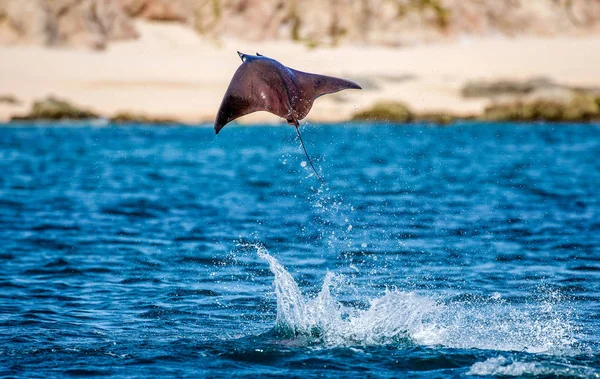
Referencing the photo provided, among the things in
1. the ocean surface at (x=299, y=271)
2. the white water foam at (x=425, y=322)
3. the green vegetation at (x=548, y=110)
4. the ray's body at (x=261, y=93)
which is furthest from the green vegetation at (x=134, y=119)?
the ray's body at (x=261, y=93)

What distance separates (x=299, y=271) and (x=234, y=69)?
4070 cm

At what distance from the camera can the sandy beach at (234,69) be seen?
45.2 metres

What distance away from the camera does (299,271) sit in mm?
12375

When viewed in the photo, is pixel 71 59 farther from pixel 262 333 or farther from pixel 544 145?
pixel 262 333

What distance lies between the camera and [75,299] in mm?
10859

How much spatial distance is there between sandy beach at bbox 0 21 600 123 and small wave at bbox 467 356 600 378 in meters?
35.4

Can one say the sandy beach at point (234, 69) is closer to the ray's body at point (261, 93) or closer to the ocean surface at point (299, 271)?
the ocean surface at point (299, 271)

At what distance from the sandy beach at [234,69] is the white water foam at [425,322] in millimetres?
33229

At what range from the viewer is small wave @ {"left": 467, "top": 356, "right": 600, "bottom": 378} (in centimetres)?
795

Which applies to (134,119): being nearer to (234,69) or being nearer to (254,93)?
(234,69)

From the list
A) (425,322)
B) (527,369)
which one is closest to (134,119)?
(425,322)

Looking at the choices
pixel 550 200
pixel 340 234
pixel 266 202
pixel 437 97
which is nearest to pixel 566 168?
pixel 550 200

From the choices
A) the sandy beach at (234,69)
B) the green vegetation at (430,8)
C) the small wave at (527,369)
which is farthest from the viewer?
the green vegetation at (430,8)

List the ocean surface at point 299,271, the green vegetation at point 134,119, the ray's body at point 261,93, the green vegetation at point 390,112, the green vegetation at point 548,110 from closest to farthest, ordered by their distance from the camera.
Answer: the ocean surface at point 299,271
the ray's body at point 261,93
the green vegetation at point 134,119
the green vegetation at point 548,110
the green vegetation at point 390,112
